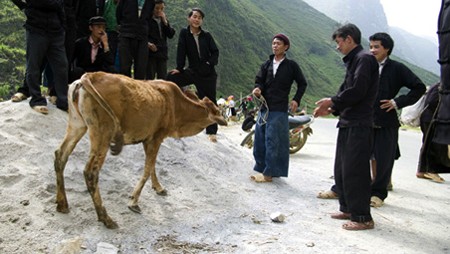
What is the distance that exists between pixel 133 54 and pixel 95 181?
10.7 ft

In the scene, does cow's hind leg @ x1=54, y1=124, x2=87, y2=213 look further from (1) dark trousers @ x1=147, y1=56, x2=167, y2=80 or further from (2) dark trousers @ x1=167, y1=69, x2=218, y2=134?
(1) dark trousers @ x1=147, y1=56, x2=167, y2=80

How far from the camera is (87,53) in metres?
6.46

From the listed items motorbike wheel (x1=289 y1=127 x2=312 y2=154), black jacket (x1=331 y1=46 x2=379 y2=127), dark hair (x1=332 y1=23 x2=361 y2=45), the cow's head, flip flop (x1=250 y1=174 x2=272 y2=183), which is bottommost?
motorbike wheel (x1=289 y1=127 x2=312 y2=154)

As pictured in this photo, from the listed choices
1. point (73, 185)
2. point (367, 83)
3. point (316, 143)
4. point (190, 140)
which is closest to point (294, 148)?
point (316, 143)

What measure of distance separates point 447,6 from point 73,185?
166 inches

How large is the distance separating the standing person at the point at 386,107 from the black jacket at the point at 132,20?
3.63 m

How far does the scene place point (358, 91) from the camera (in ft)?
16.3

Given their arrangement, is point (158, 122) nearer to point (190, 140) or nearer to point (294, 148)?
point (190, 140)

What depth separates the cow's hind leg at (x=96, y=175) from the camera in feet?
13.6

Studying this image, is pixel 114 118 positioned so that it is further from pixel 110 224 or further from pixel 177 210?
pixel 177 210

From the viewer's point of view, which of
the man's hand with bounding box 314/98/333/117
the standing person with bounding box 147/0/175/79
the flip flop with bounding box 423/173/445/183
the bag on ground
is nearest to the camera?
the man's hand with bounding box 314/98/333/117

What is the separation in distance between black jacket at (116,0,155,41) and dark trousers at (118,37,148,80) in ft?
0.32

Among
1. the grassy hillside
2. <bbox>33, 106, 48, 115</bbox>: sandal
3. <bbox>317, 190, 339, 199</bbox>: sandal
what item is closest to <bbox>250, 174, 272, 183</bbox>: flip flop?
<bbox>317, 190, 339, 199</bbox>: sandal

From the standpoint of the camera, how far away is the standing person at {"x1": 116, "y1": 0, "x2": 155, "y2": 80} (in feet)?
22.2
